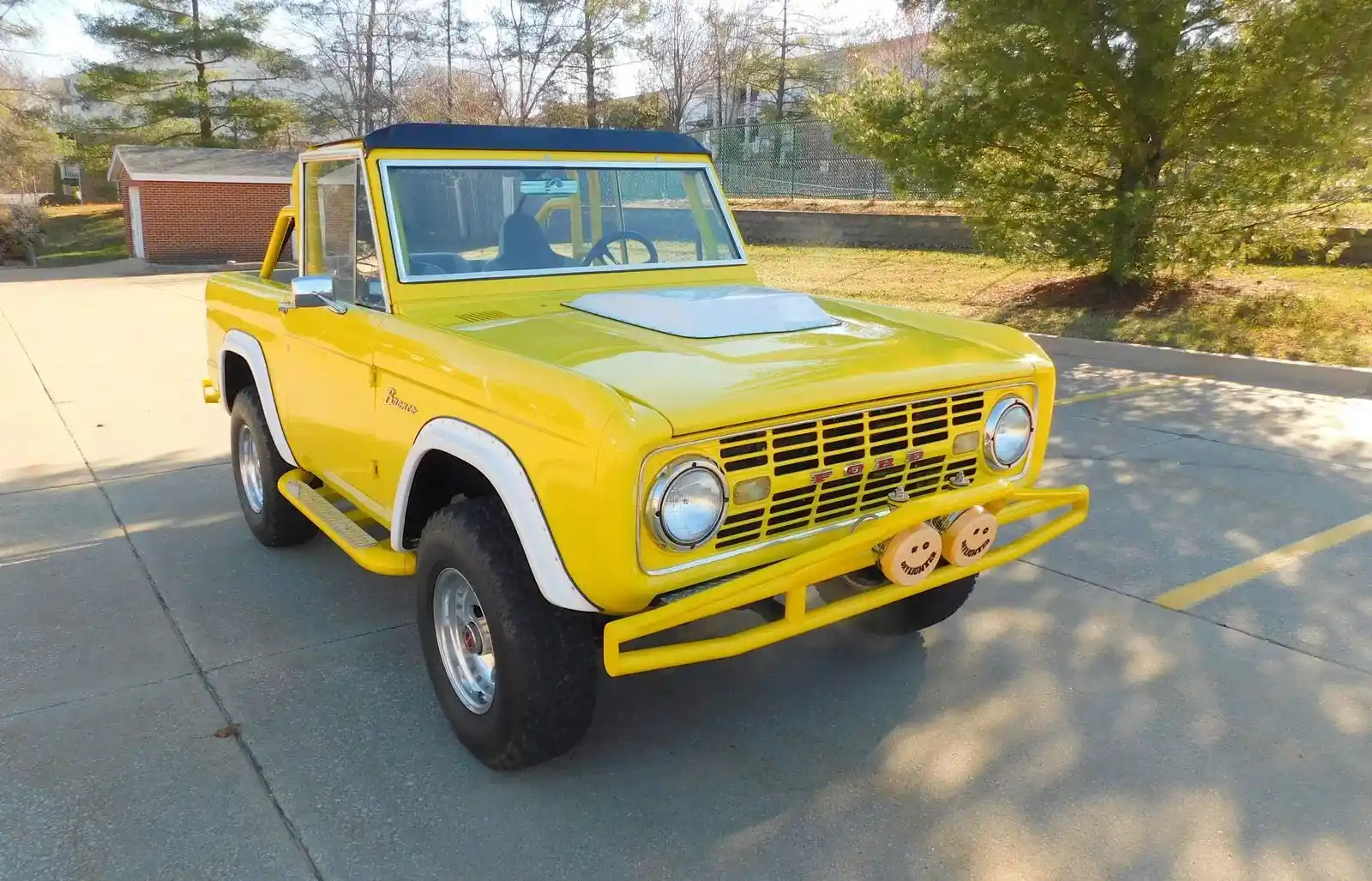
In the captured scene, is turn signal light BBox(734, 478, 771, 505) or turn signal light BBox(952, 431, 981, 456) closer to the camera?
turn signal light BBox(734, 478, 771, 505)

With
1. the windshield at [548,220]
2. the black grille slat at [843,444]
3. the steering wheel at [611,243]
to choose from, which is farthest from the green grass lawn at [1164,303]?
the black grille slat at [843,444]

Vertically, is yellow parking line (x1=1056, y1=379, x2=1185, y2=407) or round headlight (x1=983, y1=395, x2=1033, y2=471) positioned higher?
round headlight (x1=983, y1=395, x2=1033, y2=471)

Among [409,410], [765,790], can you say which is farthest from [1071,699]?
[409,410]

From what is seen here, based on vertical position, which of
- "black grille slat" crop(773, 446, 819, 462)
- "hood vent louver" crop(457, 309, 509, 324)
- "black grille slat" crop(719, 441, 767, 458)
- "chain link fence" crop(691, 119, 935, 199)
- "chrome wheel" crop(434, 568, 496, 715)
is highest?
"chain link fence" crop(691, 119, 935, 199)

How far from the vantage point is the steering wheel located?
169 inches

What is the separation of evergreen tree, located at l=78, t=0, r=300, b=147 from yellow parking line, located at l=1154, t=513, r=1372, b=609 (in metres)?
35.5

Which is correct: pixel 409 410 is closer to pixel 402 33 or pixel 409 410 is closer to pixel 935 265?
pixel 935 265

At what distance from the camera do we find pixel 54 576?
15.5 ft

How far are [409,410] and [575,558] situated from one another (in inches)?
41.4

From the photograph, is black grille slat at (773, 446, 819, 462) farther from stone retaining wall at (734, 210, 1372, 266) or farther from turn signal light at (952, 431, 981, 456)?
stone retaining wall at (734, 210, 1372, 266)

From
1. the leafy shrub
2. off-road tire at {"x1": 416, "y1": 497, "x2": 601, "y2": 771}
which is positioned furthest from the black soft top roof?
the leafy shrub

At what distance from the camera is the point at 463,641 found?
3.30m

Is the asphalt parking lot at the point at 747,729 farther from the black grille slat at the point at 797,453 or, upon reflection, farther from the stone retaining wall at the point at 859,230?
the stone retaining wall at the point at 859,230

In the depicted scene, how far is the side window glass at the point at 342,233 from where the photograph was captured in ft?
12.9
